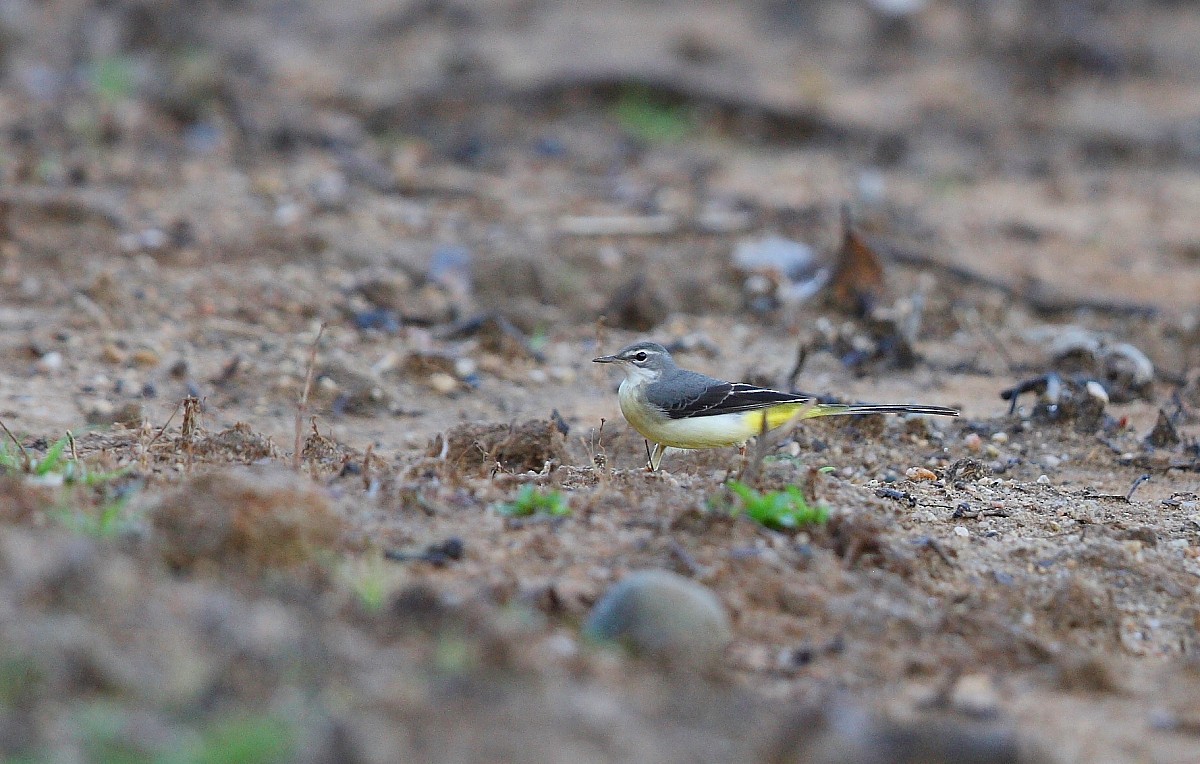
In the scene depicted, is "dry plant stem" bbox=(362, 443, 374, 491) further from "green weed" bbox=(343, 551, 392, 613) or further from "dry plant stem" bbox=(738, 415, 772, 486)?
"dry plant stem" bbox=(738, 415, 772, 486)

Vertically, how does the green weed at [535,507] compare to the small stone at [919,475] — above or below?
below

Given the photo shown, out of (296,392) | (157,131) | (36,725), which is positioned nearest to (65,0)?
(157,131)

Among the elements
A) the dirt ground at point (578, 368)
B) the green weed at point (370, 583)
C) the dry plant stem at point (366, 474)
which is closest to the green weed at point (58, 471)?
the dirt ground at point (578, 368)

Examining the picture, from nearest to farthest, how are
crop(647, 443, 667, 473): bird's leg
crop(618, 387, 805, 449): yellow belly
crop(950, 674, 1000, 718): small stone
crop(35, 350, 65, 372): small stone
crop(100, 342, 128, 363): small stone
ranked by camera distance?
1. crop(950, 674, 1000, 718): small stone
2. crop(618, 387, 805, 449): yellow belly
3. crop(647, 443, 667, 473): bird's leg
4. crop(35, 350, 65, 372): small stone
5. crop(100, 342, 128, 363): small stone

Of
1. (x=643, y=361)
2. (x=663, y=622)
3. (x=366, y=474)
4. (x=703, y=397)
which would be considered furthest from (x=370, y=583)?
(x=643, y=361)

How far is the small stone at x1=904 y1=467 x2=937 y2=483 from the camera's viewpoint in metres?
6.17

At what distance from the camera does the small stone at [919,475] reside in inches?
243

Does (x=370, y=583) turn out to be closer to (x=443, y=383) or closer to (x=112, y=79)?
(x=443, y=383)

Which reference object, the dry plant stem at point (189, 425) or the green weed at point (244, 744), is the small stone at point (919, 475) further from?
the green weed at point (244, 744)

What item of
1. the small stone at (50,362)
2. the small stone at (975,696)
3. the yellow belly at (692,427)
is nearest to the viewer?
the small stone at (975,696)

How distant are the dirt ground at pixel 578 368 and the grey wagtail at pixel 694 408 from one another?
22 cm

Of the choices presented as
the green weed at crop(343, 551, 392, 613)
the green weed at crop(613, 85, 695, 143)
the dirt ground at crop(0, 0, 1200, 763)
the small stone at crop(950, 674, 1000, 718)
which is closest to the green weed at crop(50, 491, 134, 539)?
the dirt ground at crop(0, 0, 1200, 763)

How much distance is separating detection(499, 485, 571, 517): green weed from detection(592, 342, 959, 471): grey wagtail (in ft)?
4.46

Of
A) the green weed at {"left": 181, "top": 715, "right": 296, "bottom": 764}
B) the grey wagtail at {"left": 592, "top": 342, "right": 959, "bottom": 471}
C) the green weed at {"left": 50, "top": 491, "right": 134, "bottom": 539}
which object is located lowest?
the green weed at {"left": 181, "top": 715, "right": 296, "bottom": 764}
